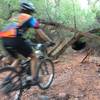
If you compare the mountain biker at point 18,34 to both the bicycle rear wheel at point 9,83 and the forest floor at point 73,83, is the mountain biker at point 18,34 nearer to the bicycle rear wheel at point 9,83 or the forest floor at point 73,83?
the bicycle rear wheel at point 9,83

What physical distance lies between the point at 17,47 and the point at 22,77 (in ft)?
2.29

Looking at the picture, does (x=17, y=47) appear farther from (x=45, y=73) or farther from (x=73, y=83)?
(x=73, y=83)

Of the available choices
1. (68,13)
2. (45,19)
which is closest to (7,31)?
(45,19)

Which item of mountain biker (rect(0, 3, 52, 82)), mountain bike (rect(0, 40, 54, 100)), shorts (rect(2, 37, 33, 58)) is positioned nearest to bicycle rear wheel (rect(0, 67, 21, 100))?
mountain bike (rect(0, 40, 54, 100))

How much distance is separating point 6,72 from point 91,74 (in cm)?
304

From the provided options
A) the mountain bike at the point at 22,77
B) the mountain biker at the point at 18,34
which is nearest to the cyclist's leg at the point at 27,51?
the mountain biker at the point at 18,34

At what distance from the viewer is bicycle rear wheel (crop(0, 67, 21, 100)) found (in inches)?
221

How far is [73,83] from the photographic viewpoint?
7281 millimetres

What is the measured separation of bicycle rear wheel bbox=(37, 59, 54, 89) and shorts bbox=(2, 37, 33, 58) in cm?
80

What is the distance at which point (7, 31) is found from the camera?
221 inches

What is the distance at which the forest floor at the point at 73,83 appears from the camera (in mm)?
6461

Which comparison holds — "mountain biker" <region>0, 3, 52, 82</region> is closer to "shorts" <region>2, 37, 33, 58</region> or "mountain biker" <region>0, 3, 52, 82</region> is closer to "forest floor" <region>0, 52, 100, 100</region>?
"shorts" <region>2, 37, 33, 58</region>

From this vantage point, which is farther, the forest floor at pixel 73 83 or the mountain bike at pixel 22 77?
the forest floor at pixel 73 83

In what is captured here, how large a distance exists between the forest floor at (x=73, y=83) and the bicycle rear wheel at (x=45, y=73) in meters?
0.14
